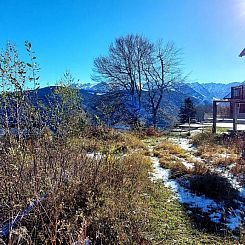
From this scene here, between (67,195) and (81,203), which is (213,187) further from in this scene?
(67,195)

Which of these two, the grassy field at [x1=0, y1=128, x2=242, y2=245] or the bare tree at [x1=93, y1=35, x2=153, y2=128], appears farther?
the bare tree at [x1=93, y1=35, x2=153, y2=128]

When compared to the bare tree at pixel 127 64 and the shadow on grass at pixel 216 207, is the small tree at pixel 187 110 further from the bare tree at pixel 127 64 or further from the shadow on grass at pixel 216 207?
the shadow on grass at pixel 216 207

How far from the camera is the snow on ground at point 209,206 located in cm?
396

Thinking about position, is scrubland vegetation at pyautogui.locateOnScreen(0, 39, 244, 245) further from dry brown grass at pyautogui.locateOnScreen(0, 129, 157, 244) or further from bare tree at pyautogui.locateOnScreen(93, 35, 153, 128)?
bare tree at pyautogui.locateOnScreen(93, 35, 153, 128)

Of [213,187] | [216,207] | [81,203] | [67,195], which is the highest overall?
[67,195]

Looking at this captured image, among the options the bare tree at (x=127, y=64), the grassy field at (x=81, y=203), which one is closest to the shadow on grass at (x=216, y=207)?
the grassy field at (x=81, y=203)

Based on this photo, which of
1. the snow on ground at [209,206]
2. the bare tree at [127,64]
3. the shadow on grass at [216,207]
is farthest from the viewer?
the bare tree at [127,64]

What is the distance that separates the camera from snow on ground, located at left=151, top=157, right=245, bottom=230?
13.0ft

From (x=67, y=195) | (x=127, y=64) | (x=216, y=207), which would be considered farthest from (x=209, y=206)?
(x=127, y=64)

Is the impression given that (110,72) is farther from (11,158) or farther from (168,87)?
(11,158)

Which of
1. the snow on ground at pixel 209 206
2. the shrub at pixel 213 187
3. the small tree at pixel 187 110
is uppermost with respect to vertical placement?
the small tree at pixel 187 110

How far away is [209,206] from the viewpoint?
4430mm

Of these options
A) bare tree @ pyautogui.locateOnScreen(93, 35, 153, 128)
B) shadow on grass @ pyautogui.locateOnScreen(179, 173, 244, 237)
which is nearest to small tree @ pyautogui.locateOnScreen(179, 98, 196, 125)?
bare tree @ pyautogui.locateOnScreen(93, 35, 153, 128)

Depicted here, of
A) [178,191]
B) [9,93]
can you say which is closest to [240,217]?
[178,191]
